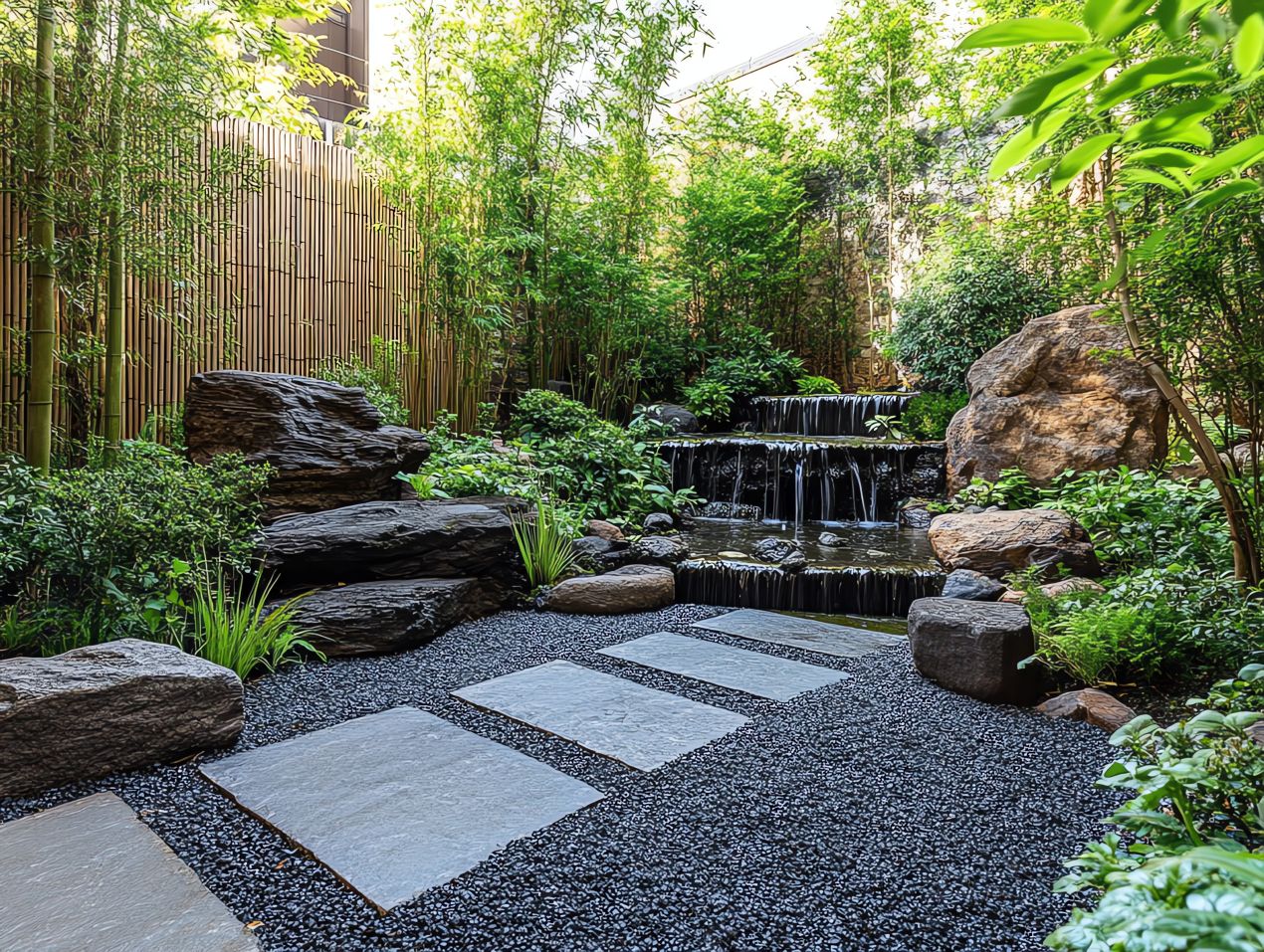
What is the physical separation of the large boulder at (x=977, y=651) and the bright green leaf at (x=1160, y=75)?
2337 mm

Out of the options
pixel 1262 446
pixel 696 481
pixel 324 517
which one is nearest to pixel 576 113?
pixel 696 481

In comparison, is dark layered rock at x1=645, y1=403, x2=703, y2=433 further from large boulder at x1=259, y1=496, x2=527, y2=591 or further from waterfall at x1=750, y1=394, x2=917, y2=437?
large boulder at x1=259, y1=496, x2=527, y2=591

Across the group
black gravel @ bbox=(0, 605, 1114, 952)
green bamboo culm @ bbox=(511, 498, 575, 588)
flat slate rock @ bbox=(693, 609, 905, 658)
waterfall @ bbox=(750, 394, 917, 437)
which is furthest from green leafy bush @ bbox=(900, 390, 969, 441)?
black gravel @ bbox=(0, 605, 1114, 952)

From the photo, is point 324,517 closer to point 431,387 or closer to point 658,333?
point 431,387

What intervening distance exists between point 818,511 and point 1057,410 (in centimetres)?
178

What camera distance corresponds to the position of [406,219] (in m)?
5.79

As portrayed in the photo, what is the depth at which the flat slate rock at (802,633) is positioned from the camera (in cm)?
310

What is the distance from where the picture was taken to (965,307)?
6391 millimetres

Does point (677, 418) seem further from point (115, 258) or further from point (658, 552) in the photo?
point (115, 258)

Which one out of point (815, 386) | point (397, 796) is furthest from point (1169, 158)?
point (815, 386)

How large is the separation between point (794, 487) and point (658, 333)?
315 centimetres

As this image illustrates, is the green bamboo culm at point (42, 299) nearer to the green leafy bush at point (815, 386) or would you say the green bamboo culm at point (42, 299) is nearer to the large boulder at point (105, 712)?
the large boulder at point (105, 712)

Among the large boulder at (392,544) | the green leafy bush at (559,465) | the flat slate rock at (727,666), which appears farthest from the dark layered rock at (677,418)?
the flat slate rock at (727,666)

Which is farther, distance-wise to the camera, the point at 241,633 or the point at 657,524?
the point at 657,524
